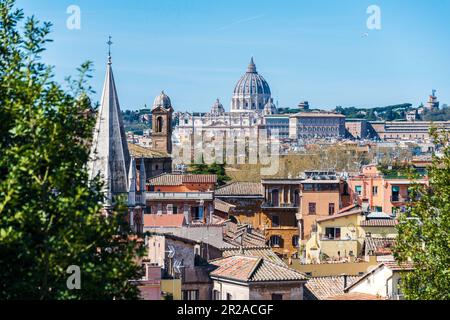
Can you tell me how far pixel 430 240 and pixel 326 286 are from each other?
589cm

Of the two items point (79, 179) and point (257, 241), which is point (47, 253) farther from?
point (257, 241)

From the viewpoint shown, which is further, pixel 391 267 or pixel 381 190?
pixel 381 190

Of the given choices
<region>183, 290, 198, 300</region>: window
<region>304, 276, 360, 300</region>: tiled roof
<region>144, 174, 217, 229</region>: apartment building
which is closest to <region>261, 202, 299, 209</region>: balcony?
<region>144, 174, 217, 229</region>: apartment building

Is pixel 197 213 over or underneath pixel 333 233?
over

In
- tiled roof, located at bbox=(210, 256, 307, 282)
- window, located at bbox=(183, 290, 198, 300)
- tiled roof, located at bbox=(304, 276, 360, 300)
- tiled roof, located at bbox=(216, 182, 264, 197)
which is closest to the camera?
tiled roof, located at bbox=(210, 256, 307, 282)

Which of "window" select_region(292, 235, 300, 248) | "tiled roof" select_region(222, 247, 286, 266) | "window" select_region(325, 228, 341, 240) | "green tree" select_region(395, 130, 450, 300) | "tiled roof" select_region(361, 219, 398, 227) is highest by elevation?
"green tree" select_region(395, 130, 450, 300)

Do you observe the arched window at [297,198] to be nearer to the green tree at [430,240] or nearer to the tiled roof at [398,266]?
the tiled roof at [398,266]

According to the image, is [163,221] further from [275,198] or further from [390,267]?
[275,198]

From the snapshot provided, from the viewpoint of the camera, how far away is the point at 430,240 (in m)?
13.0

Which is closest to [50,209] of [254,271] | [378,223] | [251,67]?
[254,271]

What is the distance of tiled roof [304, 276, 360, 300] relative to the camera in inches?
714

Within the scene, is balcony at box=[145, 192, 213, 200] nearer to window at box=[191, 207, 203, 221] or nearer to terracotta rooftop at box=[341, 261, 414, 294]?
window at box=[191, 207, 203, 221]

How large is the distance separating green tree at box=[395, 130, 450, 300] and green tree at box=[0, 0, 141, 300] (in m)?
3.79

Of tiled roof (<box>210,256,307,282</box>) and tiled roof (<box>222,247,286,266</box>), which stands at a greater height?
tiled roof (<box>210,256,307,282</box>)
